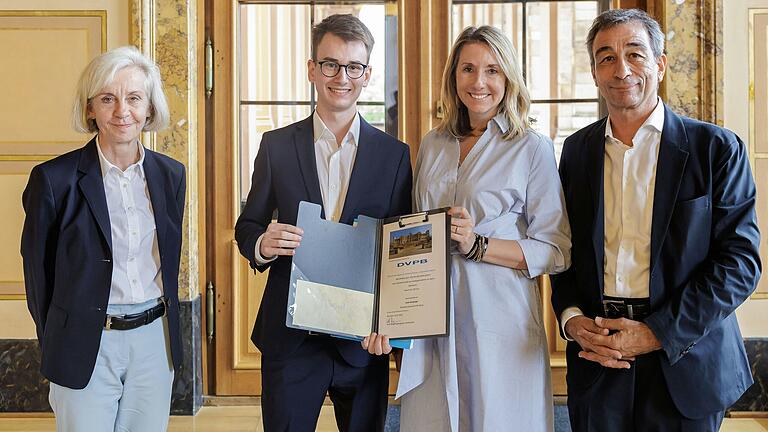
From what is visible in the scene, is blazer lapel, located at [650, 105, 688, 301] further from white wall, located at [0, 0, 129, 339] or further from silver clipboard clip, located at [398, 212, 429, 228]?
white wall, located at [0, 0, 129, 339]

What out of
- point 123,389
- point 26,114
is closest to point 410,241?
point 123,389

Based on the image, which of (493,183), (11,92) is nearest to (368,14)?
(11,92)

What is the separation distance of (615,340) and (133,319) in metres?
1.21

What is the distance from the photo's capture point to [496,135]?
1.94 metres

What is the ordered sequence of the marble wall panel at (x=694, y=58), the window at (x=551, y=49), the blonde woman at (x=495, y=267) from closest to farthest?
the blonde woman at (x=495, y=267)
the marble wall panel at (x=694, y=58)
the window at (x=551, y=49)

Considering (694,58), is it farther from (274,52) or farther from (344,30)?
(344,30)

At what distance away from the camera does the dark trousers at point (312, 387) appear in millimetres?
1908

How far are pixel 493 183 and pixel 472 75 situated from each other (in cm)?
30

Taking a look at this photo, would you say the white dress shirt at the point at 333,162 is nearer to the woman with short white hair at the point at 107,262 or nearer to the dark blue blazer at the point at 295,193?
the dark blue blazer at the point at 295,193

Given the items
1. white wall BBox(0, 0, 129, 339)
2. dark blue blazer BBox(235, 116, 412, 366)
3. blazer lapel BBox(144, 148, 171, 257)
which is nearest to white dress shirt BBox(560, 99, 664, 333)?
dark blue blazer BBox(235, 116, 412, 366)

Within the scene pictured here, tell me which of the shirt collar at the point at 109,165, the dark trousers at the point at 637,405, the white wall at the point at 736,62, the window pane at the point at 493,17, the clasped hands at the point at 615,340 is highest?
the window pane at the point at 493,17

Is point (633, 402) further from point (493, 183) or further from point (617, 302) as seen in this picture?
point (493, 183)

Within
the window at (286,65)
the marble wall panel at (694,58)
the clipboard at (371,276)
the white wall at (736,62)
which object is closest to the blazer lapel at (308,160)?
the clipboard at (371,276)

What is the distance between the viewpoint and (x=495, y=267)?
6.16 ft
